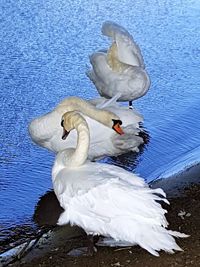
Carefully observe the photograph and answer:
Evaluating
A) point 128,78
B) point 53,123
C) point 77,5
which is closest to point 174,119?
point 128,78

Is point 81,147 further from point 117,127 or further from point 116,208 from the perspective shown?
point 117,127

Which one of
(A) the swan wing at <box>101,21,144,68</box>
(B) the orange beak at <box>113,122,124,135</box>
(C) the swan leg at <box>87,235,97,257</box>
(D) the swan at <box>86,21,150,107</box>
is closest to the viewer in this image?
(C) the swan leg at <box>87,235,97,257</box>

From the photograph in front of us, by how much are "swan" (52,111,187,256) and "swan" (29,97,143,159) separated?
1.26 m

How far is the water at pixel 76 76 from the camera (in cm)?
622

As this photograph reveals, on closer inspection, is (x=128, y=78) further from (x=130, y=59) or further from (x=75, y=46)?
(x=75, y=46)

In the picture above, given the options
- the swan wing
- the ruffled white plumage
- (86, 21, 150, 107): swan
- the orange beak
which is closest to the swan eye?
the orange beak

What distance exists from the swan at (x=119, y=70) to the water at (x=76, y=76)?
0.83ft

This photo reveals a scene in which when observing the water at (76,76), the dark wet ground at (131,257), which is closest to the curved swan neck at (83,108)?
the water at (76,76)

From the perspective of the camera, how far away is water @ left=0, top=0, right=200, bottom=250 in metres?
6.22

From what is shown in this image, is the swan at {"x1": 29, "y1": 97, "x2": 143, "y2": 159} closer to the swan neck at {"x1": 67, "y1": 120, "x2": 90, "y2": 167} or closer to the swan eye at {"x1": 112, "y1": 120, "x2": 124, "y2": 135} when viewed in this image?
the swan eye at {"x1": 112, "y1": 120, "x2": 124, "y2": 135}

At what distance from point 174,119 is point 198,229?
101 inches

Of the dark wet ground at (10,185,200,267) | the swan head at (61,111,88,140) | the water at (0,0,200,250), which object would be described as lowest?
the dark wet ground at (10,185,200,267)

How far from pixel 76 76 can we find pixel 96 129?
2014 millimetres

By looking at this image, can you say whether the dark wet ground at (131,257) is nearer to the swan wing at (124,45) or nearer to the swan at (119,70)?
the swan at (119,70)
